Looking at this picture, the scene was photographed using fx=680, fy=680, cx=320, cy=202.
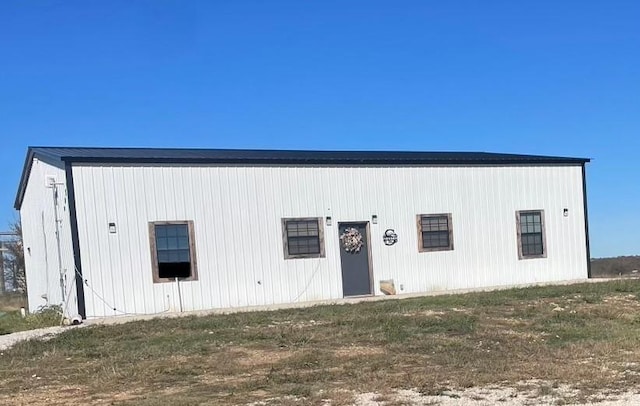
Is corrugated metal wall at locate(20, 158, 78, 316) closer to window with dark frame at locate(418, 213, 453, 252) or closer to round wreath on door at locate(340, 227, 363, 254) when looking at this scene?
round wreath on door at locate(340, 227, 363, 254)

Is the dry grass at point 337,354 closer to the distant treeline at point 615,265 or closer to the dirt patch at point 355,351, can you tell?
the dirt patch at point 355,351

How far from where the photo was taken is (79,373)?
8227mm

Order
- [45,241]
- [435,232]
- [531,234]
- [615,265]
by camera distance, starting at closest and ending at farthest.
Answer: [45,241]
[435,232]
[531,234]
[615,265]

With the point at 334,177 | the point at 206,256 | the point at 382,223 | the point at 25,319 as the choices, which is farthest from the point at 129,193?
the point at 382,223

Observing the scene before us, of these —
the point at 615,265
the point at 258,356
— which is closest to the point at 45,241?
the point at 258,356

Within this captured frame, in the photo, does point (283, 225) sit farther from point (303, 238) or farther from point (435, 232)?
point (435, 232)

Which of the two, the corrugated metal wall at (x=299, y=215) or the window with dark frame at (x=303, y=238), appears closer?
the corrugated metal wall at (x=299, y=215)

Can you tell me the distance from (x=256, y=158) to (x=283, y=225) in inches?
68.3

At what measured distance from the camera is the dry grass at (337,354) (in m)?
6.86

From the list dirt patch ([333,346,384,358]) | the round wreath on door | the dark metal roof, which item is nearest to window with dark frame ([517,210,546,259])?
the dark metal roof

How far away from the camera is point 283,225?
1642 cm

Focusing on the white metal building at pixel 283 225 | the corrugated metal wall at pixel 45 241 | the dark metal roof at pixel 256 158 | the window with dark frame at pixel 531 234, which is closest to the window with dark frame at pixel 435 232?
the white metal building at pixel 283 225

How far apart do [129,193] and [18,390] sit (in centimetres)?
793

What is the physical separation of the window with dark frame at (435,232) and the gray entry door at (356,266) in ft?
5.21
